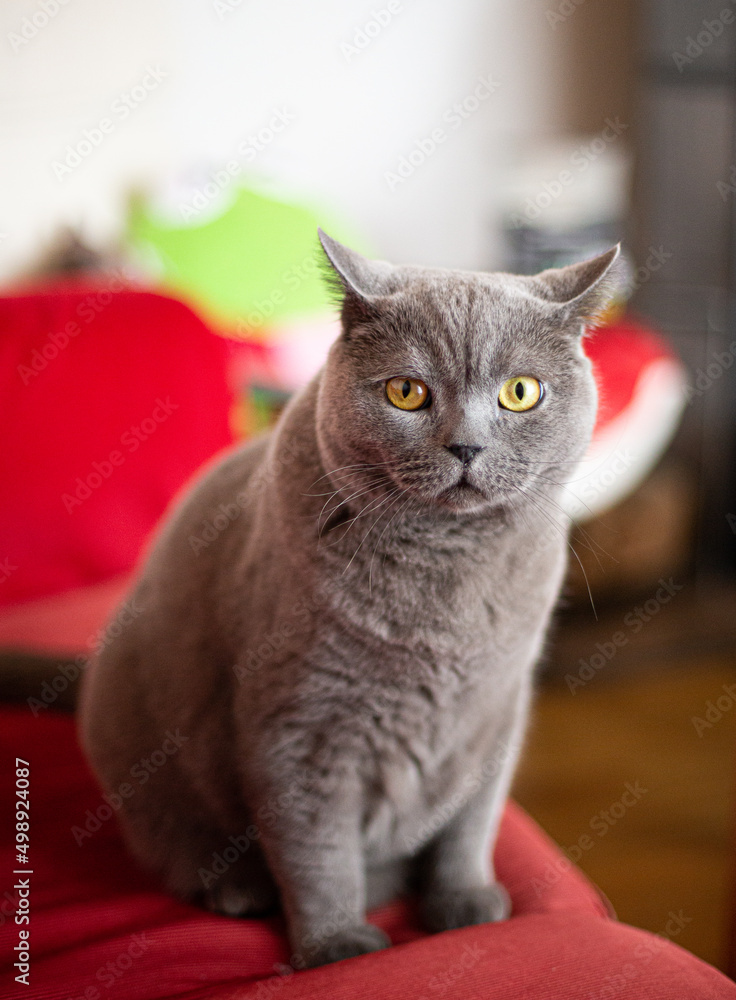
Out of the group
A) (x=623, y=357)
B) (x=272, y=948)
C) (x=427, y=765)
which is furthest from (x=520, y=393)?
(x=623, y=357)

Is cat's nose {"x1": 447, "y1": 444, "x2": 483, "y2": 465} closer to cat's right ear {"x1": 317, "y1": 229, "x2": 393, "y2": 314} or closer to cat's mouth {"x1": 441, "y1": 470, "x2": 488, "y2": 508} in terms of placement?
cat's mouth {"x1": 441, "y1": 470, "x2": 488, "y2": 508}

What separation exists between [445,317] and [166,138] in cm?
233

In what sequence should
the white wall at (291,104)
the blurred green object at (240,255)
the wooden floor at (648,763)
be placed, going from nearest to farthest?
1. the wooden floor at (648,763)
2. the white wall at (291,104)
3. the blurred green object at (240,255)

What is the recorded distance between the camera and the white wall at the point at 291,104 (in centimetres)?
248

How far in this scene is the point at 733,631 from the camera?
2891 millimetres

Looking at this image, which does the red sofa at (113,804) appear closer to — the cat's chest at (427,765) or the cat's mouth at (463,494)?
the cat's chest at (427,765)

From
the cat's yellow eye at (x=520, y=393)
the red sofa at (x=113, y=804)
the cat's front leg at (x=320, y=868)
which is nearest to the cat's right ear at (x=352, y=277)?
the cat's yellow eye at (x=520, y=393)

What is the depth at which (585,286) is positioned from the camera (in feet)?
2.80

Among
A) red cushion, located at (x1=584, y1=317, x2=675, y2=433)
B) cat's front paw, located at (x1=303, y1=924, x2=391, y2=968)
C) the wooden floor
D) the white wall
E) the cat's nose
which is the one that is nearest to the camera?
the cat's nose

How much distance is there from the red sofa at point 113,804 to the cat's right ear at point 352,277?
34 centimetres

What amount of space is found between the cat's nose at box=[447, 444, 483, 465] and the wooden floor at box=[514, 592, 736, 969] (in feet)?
3.58

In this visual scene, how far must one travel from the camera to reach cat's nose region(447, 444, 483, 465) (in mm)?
789

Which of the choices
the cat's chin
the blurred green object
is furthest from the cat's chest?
the blurred green object

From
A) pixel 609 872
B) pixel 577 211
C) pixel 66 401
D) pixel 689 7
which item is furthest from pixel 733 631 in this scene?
pixel 66 401
